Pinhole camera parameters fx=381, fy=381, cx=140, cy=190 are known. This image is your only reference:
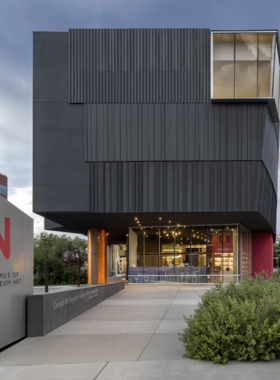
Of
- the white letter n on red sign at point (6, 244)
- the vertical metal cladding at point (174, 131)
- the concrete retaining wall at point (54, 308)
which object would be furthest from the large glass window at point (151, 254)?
the white letter n on red sign at point (6, 244)

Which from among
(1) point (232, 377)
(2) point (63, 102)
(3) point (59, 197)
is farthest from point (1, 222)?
(2) point (63, 102)

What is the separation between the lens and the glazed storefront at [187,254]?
94.2ft

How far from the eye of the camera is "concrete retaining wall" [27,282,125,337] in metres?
9.24

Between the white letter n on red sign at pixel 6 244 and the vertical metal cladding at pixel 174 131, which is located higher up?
the vertical metal cladding at pixel 174 131

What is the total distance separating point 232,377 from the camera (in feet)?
18.9

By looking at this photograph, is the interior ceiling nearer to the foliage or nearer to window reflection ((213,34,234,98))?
window reflection ((213,34,234,98))

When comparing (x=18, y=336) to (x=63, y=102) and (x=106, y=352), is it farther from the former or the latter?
(x=63, y=102)

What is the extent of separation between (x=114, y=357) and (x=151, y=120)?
17.5m

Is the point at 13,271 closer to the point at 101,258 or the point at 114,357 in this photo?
the point at 114,357

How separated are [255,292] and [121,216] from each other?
1772cm

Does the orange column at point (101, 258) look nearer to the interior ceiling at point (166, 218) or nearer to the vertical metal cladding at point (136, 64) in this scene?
the interior ceiling at point (166, 218)

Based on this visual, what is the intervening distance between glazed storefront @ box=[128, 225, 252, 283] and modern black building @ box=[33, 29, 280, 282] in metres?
5.97

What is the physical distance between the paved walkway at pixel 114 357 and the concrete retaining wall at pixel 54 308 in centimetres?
26

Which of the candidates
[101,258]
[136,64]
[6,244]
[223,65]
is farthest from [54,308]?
[101,258]
